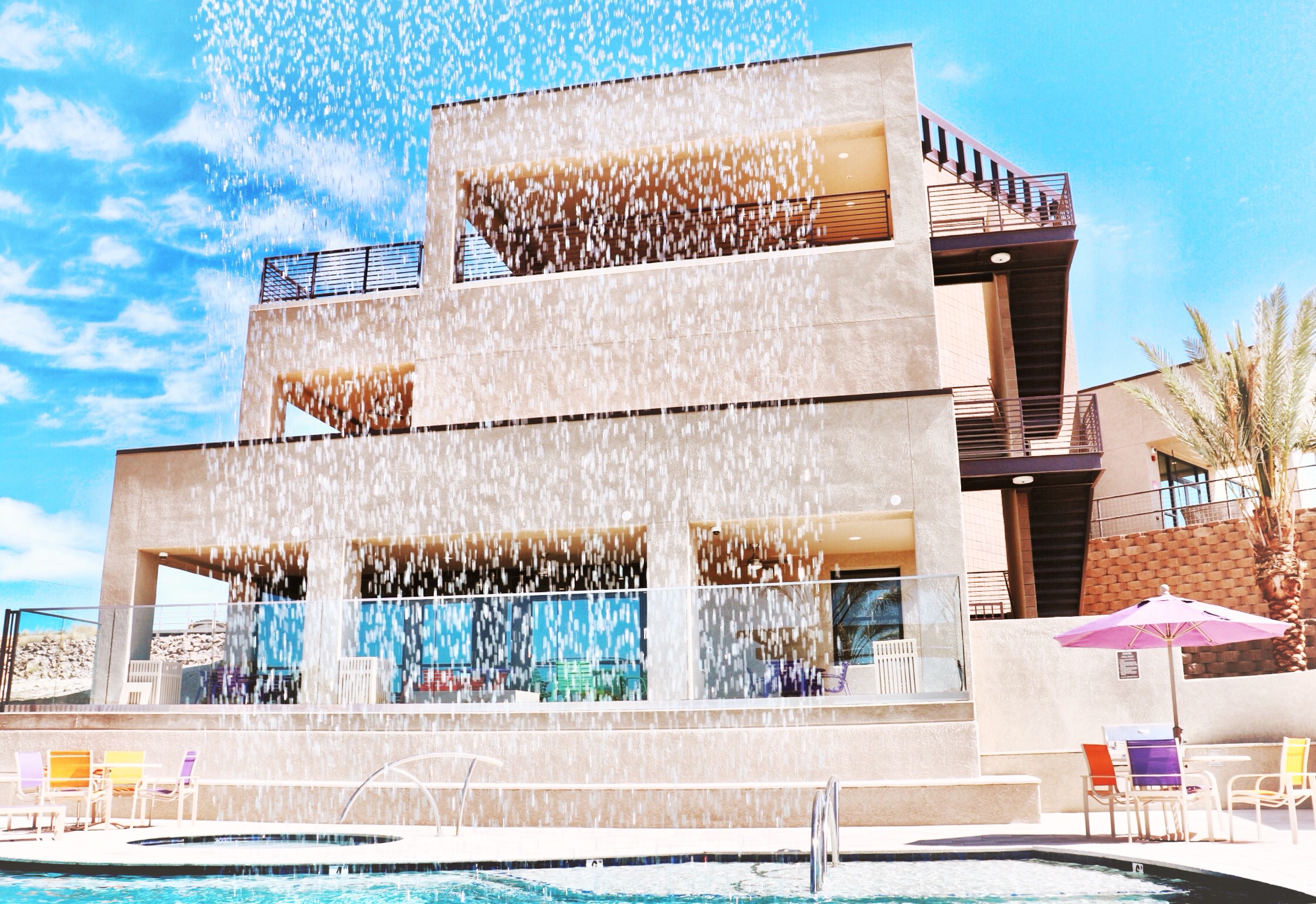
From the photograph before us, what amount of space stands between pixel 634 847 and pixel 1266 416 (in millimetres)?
13880

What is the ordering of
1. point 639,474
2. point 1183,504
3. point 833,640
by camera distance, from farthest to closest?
point 1183,504
point 639,474
point 833,640

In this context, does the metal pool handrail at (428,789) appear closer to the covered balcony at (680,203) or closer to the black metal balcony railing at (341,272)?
the covered balcony at (680,203)

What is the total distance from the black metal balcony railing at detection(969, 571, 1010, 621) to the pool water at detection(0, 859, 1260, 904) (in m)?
12.3

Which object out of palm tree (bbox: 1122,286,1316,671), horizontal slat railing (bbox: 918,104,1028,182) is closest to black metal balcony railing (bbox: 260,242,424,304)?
horizontal slat railing (bbox: 918,104,1028,182)

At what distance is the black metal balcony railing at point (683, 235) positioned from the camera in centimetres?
1947

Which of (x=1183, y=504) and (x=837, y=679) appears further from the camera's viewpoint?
(x=1183, y=504)

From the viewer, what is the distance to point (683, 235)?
2081cm

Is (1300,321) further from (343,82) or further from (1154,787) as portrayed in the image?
(343,82)

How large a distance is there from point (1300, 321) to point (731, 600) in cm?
1185

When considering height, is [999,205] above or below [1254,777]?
above

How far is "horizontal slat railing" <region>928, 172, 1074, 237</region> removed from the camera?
17.5 metres

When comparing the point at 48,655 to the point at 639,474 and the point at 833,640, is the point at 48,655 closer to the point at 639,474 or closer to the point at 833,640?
the point at 639,474

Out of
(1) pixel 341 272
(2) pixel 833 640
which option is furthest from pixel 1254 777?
(1) pixel 341 272

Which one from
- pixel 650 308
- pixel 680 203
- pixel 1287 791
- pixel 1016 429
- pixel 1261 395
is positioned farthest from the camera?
pixel 680 203
